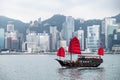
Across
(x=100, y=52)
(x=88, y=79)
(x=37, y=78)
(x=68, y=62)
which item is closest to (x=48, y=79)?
(x=37, y=78)

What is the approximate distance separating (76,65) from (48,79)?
30.4m

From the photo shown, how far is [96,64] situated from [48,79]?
36142 millimetres

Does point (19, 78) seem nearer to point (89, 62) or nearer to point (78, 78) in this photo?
point (78, 78)

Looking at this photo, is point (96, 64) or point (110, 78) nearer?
point (110, 78)

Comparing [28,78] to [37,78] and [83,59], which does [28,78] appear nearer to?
[37,78]

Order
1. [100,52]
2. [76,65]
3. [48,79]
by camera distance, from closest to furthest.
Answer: [48,79]
[76,65]
[100,52]

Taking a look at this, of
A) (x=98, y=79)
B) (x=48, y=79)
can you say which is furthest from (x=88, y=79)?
(x=48, y=79)

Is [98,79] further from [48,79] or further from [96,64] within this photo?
[96,64]

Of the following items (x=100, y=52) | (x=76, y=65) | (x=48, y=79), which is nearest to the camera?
(x=48, y=79)

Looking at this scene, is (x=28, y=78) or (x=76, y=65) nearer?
(x=28, y=78)

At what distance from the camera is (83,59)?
118 m

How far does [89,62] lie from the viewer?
119062 millimetres

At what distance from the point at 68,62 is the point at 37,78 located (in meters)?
29.4

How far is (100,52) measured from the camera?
13662cm
